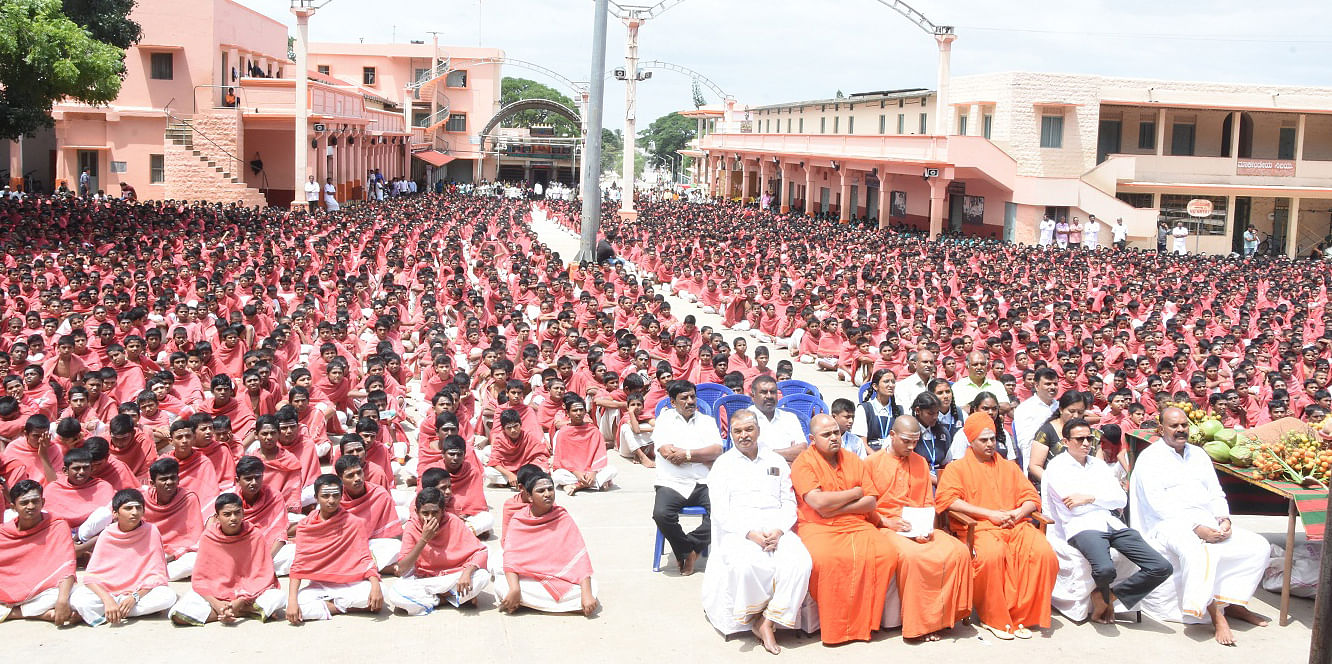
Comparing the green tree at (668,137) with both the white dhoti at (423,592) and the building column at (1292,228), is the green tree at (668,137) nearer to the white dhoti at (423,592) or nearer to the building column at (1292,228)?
the building column at (1292,228)

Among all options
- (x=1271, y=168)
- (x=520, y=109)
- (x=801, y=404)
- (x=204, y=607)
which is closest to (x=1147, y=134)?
(x=1271, y=168)

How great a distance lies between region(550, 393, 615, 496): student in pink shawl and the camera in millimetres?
9039

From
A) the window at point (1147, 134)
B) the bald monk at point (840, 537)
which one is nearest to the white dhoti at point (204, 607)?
the bald monk at point (840, 537)

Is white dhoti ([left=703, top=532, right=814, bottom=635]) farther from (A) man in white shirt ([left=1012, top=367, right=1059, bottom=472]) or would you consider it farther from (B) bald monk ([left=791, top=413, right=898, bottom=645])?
(A) man in white shirt ([left=1012, top=367, right=1059, bottom=472])

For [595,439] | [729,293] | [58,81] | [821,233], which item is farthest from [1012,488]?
[821,233]

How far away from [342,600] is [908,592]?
3.00 metres

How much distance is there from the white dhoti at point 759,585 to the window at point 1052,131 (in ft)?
Answer: 96.9

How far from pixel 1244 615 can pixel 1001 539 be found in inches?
60.2

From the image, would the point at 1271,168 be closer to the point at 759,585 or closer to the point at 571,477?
the point at 571,477

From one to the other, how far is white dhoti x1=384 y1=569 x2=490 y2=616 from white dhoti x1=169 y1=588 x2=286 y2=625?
56 cm

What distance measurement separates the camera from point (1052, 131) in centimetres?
Answer: 3331

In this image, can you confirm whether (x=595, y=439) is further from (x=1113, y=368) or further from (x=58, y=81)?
(x=58, y=81)

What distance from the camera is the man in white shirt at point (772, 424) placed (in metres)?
7.89

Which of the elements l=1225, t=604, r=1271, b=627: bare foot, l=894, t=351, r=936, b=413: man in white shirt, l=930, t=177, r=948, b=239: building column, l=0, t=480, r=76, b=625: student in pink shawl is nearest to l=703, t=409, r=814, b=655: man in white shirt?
l=1225, t=604, r=1271, b=627: bare foot
